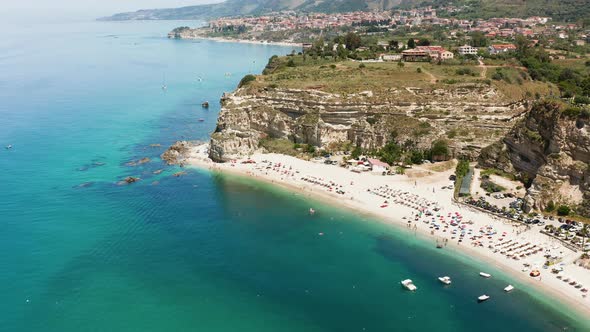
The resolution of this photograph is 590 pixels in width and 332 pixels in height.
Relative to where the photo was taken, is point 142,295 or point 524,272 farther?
point 524,272

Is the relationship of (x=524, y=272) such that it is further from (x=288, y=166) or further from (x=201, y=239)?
(x=288, y=166)

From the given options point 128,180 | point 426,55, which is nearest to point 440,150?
point 426,55

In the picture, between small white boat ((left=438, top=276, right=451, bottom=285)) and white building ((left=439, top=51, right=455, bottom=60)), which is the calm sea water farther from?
white building ((left=439, top=51, right=455, bottom=60))

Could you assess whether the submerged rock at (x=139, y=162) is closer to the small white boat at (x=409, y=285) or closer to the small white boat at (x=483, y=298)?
the small white boat at (x=409, y=285)

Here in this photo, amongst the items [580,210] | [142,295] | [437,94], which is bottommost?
[142,295]

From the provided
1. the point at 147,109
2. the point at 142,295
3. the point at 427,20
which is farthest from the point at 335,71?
the point at 427,20

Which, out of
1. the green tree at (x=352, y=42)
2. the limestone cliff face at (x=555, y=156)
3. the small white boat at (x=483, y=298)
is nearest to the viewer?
the small white boat at (x=483, y=298)

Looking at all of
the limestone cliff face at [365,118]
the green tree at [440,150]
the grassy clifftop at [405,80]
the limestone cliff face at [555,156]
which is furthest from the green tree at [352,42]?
the limestone cliff face at [555,156]
